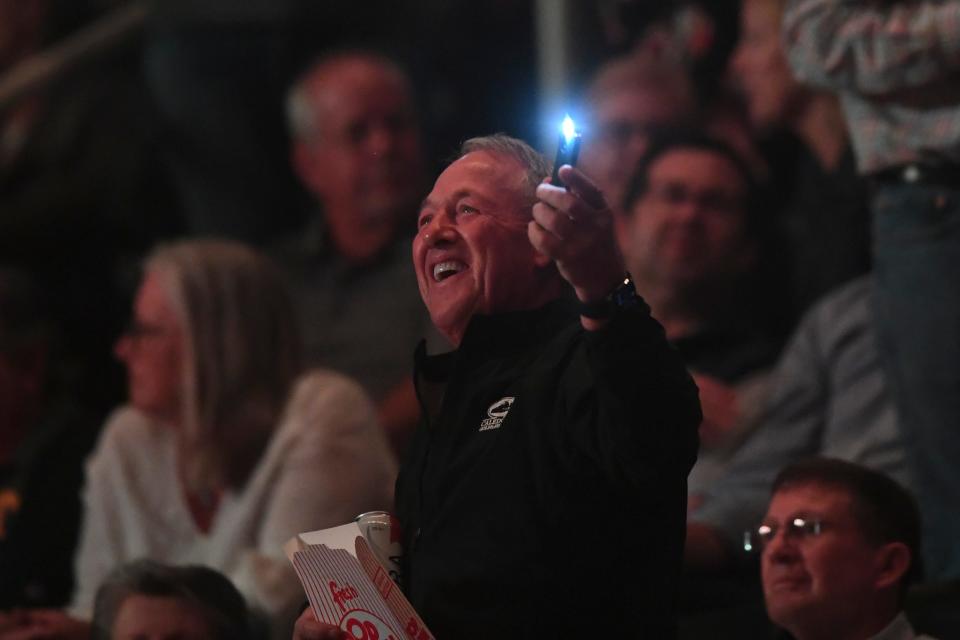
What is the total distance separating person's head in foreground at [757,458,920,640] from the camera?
75.5 inches

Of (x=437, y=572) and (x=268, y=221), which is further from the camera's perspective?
(x=268, y=221)

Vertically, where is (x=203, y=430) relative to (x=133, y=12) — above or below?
below

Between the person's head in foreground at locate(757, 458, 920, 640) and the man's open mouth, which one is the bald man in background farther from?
the man's open mouth

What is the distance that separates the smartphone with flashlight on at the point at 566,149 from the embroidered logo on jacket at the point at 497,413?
0.25m

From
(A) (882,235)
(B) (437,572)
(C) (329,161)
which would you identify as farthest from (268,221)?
(B) (437,572)

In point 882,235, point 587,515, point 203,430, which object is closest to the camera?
point 587,515

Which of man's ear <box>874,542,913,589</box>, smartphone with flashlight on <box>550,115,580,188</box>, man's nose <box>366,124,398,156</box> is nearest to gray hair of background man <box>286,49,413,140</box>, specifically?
man's nose <box>366,124,398,156</box>

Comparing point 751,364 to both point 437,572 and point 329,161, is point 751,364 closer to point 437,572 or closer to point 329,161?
point 329,161

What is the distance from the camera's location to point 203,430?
2879mm

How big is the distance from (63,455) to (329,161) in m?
0.87

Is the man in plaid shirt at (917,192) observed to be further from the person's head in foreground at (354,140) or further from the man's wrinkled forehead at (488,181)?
the man's wrinkled forehead at (488,181)

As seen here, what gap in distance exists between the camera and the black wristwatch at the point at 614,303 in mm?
1499

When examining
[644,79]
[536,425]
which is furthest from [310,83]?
[536,425]

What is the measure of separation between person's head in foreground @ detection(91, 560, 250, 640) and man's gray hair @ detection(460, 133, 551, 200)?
0.78 meters
